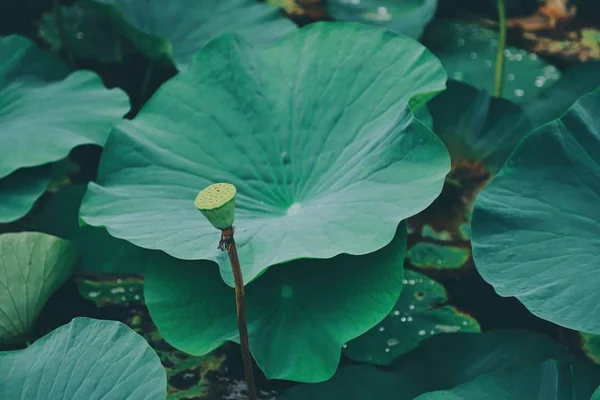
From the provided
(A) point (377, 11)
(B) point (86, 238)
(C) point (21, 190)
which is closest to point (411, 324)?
(B) point (86, 238)

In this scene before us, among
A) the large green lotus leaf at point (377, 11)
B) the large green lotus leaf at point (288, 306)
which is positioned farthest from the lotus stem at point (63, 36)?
the large green lotus leaf at point (288, 306)

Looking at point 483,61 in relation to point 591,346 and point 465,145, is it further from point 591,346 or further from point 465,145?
point 591,346

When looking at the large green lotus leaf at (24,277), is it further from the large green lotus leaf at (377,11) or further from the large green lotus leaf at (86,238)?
the large green lotus leaf at (377,11)

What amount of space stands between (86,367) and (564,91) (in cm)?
136

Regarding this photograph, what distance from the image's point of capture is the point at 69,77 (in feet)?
5.45

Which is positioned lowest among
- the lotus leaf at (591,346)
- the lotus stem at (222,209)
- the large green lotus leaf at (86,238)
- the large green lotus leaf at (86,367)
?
the lotus leaf at (591,346)

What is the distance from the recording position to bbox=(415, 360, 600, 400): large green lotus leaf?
43.7 inches

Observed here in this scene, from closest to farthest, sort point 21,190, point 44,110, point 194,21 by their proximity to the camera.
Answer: point 21,190 < point 44,110 < point 194,21

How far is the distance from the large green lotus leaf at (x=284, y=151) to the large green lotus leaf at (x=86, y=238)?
0.51 feet

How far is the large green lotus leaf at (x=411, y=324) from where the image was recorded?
1338mm

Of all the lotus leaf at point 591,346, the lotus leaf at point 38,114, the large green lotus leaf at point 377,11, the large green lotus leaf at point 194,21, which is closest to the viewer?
the lotus leaf at point 591,346

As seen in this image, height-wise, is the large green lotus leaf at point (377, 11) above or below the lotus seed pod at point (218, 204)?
below

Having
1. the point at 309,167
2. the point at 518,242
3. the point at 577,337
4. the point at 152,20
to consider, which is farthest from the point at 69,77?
the point at 577,337

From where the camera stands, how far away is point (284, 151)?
1.44 meters
